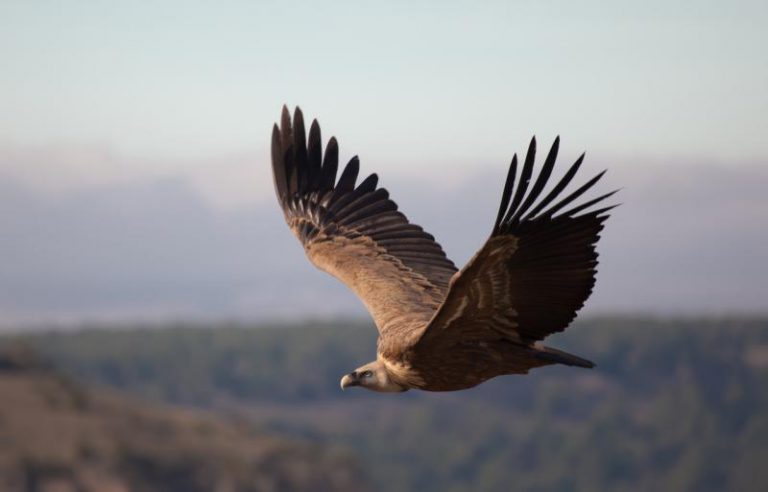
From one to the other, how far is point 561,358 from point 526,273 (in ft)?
3.24

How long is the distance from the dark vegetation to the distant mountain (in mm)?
49450

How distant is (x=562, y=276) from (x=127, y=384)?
472ft

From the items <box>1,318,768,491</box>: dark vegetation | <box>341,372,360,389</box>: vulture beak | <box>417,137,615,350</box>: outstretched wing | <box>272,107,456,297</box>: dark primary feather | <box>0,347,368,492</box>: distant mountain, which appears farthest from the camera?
<box>1,318,768,491</box>: dark vegetation

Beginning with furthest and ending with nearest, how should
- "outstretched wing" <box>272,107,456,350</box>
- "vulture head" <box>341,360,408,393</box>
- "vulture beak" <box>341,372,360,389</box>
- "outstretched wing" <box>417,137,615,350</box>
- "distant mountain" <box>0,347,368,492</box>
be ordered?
"distant mountain" <box>0,347,368,492</box> < "outstretched wing" <box>272,107,456,350</box> < "vulture beak" <box>341,372,360,389</box> < "vulture head" <box>341,360,408,393</box> < "outstretched wing" <box>417,137,615,350</box>

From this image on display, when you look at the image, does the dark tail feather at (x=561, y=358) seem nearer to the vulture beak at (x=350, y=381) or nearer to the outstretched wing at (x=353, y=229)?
the vulture beak at (x=350, y=381)

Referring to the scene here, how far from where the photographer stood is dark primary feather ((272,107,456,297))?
58.4 ft

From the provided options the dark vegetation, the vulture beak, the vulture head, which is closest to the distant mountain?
the dark vegetation

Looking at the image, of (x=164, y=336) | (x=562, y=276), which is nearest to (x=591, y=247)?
(x=562, y=276)

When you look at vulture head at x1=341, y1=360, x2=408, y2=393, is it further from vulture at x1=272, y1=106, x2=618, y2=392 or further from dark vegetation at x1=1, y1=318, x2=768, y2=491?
dark vegetation at x1=1, y1=318, x2=768, y2=491

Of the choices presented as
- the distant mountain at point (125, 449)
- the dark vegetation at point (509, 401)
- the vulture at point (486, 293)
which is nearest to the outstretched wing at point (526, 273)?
the vulture at point (486, 293)

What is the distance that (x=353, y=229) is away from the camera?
18.2m

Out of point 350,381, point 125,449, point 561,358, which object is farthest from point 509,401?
point 561,358

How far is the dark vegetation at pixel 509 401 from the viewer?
143m

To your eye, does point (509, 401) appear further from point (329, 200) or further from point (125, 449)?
point (329, 200)
